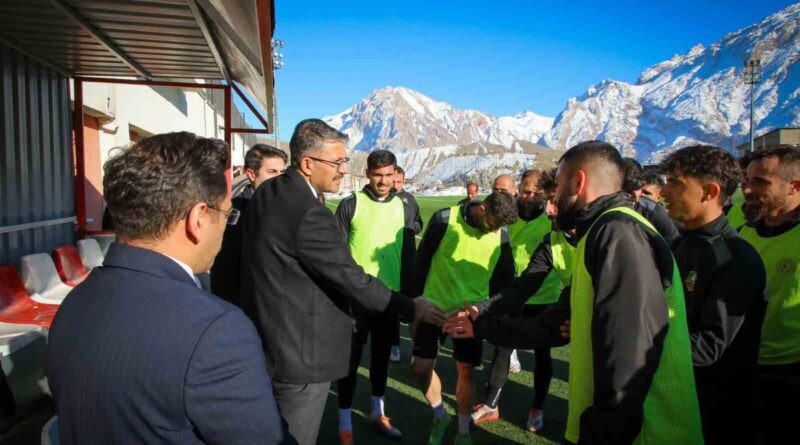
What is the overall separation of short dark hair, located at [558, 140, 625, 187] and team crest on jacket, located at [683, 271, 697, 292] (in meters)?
0.65

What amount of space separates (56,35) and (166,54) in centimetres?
120

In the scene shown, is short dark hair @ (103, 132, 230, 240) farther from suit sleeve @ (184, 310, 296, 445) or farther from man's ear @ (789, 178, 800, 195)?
man's ear @ (789, 178, 800, 195)

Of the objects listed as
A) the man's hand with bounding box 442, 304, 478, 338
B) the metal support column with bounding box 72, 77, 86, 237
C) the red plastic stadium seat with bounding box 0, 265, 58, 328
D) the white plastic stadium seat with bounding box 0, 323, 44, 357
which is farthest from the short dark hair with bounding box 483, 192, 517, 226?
the metal support column with bounding box 72, 77, 86, 237

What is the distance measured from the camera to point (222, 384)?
1104 millimetres

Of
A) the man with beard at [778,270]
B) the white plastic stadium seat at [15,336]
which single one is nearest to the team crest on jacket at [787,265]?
the man with beard at [778,270]

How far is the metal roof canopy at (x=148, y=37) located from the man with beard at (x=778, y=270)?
3965mm

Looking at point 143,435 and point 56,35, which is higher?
point 56,35

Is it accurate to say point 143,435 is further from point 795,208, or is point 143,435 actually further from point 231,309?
point 795,208

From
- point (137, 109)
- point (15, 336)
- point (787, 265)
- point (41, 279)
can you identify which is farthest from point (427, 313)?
point (137, 109)

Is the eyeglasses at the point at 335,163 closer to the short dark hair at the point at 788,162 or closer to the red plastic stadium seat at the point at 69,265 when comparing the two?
the short dark hair at the point at 788,162

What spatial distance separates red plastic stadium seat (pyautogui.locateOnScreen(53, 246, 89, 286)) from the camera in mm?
6542

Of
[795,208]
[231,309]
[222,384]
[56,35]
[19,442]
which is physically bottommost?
[19,442]

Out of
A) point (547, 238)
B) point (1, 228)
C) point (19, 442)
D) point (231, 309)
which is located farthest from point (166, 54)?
point (231, 309)

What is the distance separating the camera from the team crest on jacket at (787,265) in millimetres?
2824
